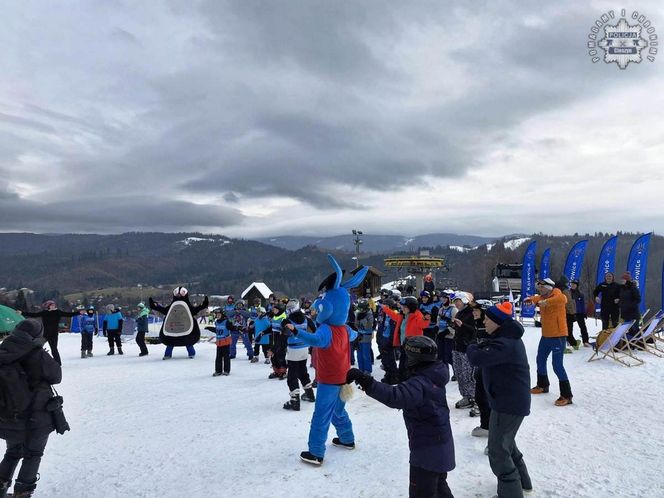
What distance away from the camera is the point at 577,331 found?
16.5 metres

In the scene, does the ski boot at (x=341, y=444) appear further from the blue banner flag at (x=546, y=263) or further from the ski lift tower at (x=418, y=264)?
the ski lift tower at (x=418, y=264)

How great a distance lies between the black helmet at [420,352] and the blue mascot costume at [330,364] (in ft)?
5.31

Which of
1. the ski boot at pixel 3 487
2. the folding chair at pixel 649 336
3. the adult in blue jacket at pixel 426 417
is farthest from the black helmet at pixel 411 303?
the ski boot at pixel 3 487

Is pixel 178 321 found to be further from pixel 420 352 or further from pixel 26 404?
pixel 420 352

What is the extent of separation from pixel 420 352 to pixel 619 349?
881 cm

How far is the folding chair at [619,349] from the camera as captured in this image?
9252 millimetres

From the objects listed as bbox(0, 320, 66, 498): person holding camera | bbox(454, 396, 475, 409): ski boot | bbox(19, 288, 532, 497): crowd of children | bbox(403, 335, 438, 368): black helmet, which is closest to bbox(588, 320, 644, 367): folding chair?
bbox(19, 288, 532, 497): crowd of children

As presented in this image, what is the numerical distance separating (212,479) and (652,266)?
526ft

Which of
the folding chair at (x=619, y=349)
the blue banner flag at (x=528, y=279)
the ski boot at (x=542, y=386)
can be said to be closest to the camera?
the ski boot at (x=542, y=386)

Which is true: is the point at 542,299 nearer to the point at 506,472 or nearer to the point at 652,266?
the point at 506,472

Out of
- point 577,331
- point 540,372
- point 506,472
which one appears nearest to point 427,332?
point 540,372

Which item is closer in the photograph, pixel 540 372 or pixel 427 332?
pixel 540 372

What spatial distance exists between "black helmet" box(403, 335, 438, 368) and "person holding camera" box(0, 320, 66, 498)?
3.29 metres

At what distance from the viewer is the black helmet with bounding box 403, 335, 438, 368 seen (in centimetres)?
335
